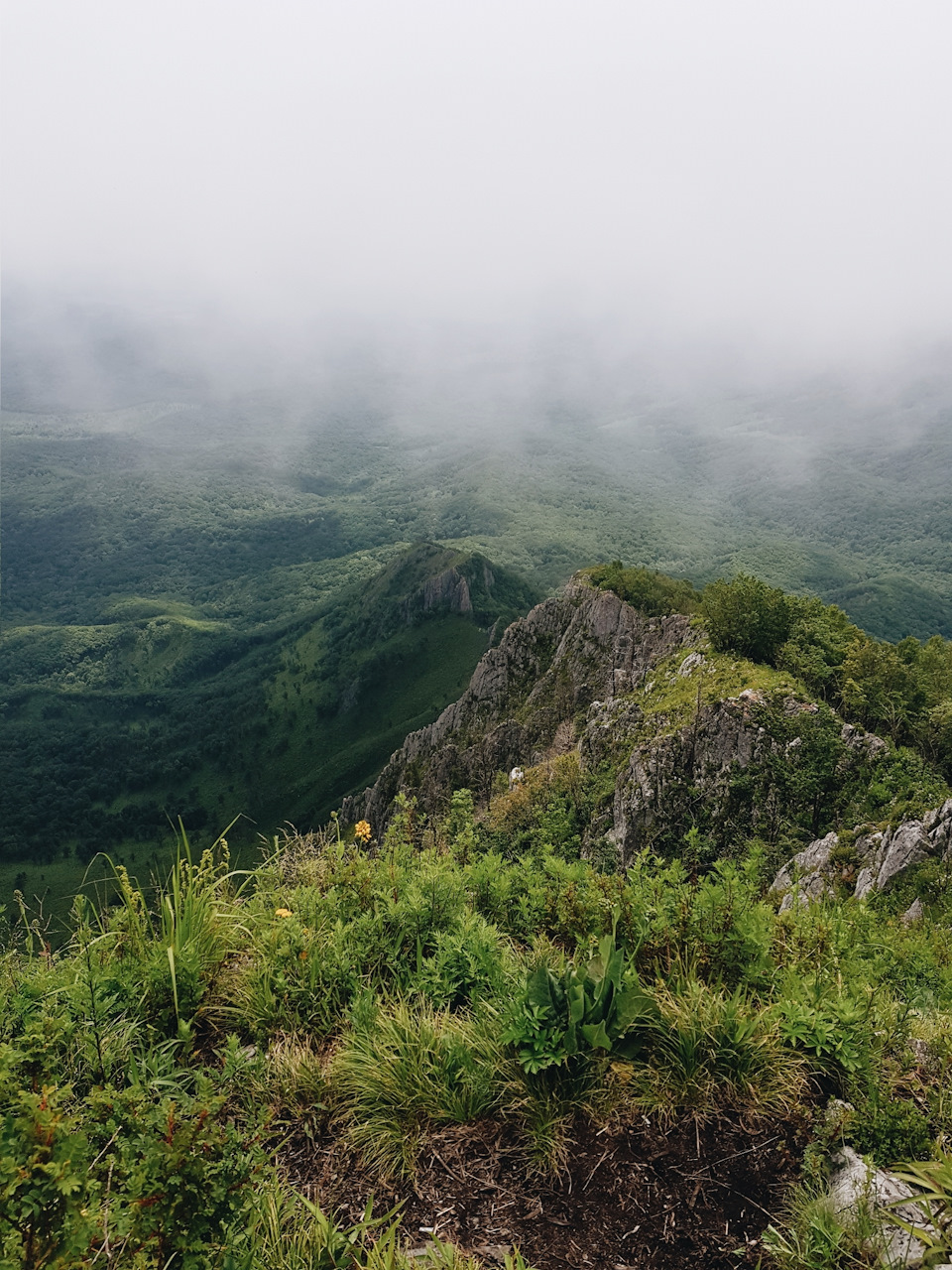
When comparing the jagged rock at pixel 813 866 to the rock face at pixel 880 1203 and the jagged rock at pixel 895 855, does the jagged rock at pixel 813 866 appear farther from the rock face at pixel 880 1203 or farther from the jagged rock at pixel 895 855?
the rock face at pixel 880 1203

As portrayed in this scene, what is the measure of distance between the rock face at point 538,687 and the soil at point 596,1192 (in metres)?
33.9

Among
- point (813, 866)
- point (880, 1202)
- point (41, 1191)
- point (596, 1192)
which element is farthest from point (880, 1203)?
point (813, 866)

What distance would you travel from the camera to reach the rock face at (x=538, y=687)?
44344 millimetres

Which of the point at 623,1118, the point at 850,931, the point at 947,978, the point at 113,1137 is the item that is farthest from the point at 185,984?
the point at 947,978

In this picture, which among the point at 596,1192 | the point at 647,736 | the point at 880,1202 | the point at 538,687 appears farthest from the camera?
the point at 538,687

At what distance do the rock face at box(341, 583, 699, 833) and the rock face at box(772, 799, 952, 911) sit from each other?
19756mm

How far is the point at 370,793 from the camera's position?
78.2 meters

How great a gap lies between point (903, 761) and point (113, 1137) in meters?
22.1

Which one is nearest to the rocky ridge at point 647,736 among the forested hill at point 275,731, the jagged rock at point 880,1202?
the jagged rock at point 880,1202

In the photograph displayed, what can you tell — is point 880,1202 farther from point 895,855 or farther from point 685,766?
point 685,766

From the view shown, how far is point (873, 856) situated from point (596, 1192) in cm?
1503

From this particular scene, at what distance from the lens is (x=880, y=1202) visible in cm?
299

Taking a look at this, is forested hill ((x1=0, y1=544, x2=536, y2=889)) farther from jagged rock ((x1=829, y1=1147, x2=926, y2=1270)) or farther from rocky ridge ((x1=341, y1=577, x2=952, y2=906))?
jagged rock ((x1=829, y1=1147, x2=926, y2=1270))

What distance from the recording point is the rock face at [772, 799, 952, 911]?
44.1 feet
